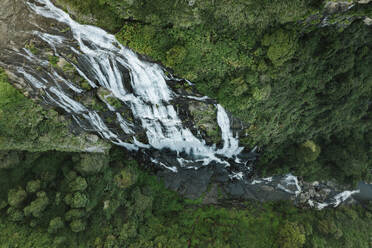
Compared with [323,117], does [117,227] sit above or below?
below

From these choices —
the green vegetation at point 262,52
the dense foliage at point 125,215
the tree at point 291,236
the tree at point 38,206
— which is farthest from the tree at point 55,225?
the tree at point 291,236

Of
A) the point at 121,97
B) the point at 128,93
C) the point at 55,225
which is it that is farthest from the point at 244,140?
the point at 55,225

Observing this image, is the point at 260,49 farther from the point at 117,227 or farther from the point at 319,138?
the point at 117,227

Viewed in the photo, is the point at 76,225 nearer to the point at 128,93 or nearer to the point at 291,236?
the point at 128,93

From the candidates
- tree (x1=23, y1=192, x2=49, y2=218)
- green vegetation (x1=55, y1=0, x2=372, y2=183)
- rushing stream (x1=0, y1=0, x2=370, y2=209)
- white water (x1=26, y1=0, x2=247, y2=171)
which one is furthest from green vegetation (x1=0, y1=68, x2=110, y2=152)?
green vegetation (x1=55, y1=0, x2=372, y2=183)

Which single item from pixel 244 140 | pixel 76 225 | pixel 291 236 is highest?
pixel 244 140

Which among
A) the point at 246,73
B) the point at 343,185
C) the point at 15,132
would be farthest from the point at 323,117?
the point at 15,132

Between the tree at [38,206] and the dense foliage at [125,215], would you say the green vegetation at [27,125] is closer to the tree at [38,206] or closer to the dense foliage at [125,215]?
the dense foliage at [125,215]

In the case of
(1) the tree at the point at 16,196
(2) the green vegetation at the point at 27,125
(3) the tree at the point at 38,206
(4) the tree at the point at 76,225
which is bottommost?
(4) the tree at the point at 76,225
